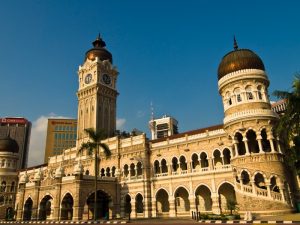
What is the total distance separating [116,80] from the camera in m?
58.2

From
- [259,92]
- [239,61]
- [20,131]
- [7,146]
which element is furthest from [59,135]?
[259,92]

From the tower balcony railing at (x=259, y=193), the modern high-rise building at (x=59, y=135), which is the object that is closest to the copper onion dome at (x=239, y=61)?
the tower balcony railing at (x=259, y=193)

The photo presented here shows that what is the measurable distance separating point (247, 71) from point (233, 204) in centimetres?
1509

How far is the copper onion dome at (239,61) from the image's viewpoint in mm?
31891

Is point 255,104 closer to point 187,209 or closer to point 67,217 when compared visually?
point 187,209

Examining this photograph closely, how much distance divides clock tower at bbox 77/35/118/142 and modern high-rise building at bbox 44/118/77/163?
64.9m

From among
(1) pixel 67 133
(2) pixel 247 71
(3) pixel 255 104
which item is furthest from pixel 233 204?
(1) pixel 67 133

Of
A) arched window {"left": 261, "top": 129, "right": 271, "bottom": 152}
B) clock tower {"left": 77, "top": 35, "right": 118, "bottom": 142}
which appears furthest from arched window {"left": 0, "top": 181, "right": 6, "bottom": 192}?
arched window {"left": 261, "top": 129, "right": 271, "bottom": 152}

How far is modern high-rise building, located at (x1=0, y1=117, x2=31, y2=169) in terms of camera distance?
433ft

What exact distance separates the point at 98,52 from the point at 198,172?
34.4 metres

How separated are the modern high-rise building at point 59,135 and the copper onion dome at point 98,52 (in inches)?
2571

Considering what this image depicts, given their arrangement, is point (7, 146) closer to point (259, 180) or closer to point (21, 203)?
point (21, 203)

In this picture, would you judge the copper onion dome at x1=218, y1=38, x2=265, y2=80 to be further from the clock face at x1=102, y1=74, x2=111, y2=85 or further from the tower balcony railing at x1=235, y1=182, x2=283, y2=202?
the clock face at x1=102, y1=74, x2=111, y2=85

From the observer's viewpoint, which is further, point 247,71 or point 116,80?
point 116,80
